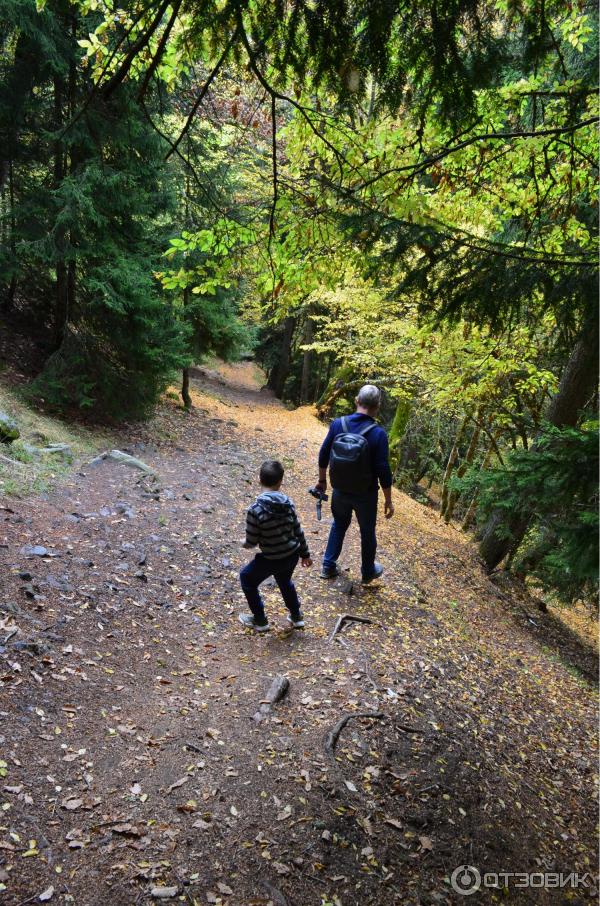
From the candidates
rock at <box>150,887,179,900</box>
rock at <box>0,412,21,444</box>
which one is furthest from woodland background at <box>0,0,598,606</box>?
rock at <box>150,887,179,900</box>

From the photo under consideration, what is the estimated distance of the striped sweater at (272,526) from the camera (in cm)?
446

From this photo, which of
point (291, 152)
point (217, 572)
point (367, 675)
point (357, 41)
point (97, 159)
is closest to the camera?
point (357, 41)

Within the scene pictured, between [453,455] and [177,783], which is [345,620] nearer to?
[177,783]

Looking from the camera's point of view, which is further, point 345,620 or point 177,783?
point 345,620

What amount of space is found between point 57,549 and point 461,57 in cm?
558

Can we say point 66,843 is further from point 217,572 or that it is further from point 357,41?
point 357,41

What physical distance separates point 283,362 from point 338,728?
71.0 feet

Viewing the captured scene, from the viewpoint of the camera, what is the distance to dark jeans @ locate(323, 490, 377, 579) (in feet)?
18.3

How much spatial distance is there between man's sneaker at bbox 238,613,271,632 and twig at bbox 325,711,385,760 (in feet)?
4.69

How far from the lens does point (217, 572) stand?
6309mm

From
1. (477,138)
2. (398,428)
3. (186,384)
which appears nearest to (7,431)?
(186,384)

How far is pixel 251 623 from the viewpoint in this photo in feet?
16.8

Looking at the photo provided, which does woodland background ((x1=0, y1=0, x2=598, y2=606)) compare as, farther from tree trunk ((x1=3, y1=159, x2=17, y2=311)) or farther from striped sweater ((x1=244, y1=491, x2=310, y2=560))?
striped sweater ((x1=244, y1=491, x2=310, y2=560))

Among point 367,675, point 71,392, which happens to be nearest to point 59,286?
point 71,392
